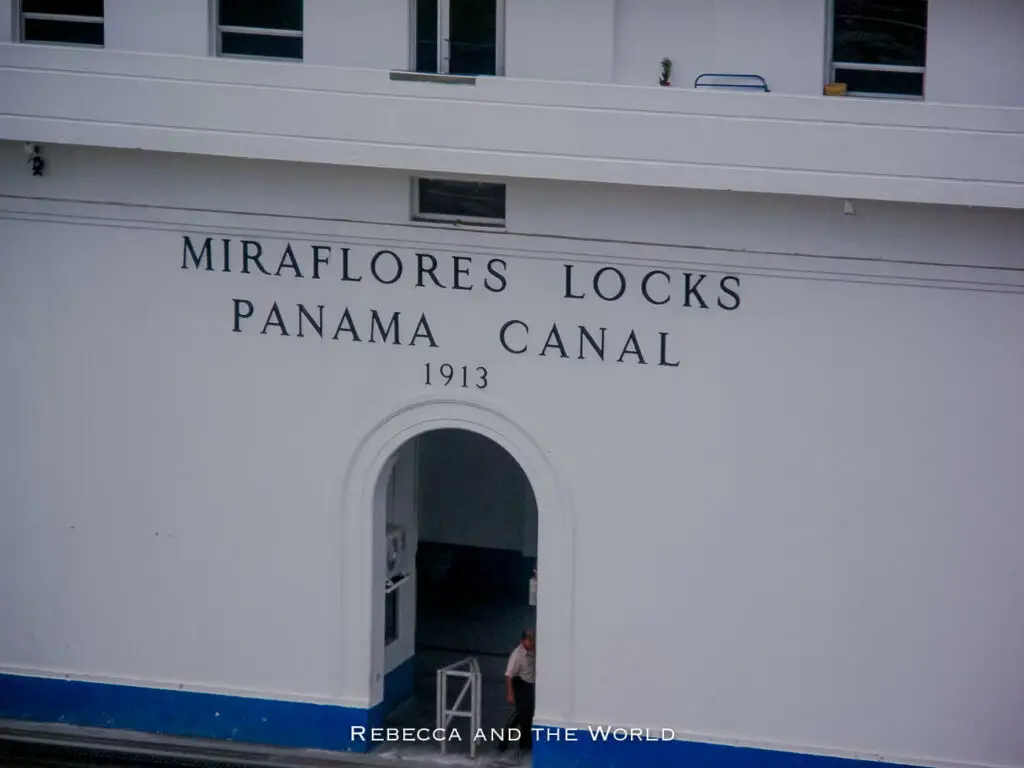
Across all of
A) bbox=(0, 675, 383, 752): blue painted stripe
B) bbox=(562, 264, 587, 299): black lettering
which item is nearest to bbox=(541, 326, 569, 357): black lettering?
bbox=(562, 264, 587, 299): black lettering

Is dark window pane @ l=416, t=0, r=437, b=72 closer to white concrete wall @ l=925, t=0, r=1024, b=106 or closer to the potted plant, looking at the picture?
the potted plant

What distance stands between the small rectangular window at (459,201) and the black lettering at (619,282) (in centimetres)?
93

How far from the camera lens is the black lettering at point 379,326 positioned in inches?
571

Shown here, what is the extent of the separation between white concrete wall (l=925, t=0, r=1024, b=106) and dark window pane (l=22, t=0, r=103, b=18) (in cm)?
708

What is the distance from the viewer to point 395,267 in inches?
568

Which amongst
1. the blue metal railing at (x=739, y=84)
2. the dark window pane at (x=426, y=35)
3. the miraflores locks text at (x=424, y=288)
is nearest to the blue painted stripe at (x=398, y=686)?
the miraflores locks text at (x=424, y=288)

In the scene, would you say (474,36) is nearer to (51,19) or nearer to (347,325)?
(347,325)

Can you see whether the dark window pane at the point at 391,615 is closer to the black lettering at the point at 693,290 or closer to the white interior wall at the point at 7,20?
the black lettering at the point at 693,290

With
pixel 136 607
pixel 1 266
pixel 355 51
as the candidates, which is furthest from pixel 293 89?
pixel 136 607

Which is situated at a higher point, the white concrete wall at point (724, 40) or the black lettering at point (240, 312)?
the white concrete wall at point (724, 40)

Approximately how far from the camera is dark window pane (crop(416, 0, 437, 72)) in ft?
47.0

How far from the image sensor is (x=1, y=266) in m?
15.1

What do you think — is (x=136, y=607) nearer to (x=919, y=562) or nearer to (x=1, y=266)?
(x=1, y=266)

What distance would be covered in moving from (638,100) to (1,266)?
5.88m
